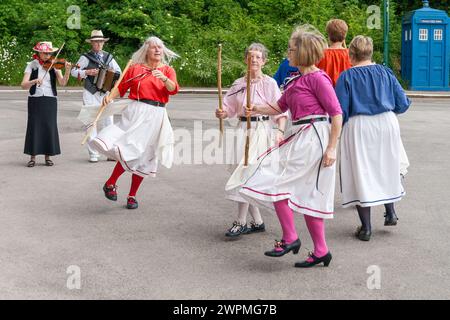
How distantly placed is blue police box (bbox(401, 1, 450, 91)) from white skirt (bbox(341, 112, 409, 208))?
765 inches

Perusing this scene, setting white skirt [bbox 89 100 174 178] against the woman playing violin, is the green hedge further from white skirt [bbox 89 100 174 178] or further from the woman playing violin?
white skirt [bbox 89 100 174 178]

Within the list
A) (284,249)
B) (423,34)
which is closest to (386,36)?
(423,34)

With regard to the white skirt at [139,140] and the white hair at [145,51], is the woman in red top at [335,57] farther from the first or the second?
the white skirt at [139,140]

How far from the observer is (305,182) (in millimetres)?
5773

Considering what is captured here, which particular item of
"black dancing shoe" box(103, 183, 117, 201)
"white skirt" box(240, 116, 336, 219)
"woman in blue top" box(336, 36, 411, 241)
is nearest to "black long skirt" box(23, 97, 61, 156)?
"black dancing shoe" box(103, 183, 117, 201)

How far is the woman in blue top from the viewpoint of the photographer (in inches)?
264

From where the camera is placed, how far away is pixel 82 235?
22.6 ft

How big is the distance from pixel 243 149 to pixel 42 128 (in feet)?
16.1

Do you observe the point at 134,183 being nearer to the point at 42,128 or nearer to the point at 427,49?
the point at 42,128

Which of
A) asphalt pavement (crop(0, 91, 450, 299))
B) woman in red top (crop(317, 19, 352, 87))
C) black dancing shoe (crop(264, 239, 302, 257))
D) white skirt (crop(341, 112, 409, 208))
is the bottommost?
asphalt pavement (crop(0, 91, 450, 299))

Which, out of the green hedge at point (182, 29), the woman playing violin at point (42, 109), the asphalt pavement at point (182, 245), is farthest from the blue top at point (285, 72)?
the green hedge at point (182, 29)
